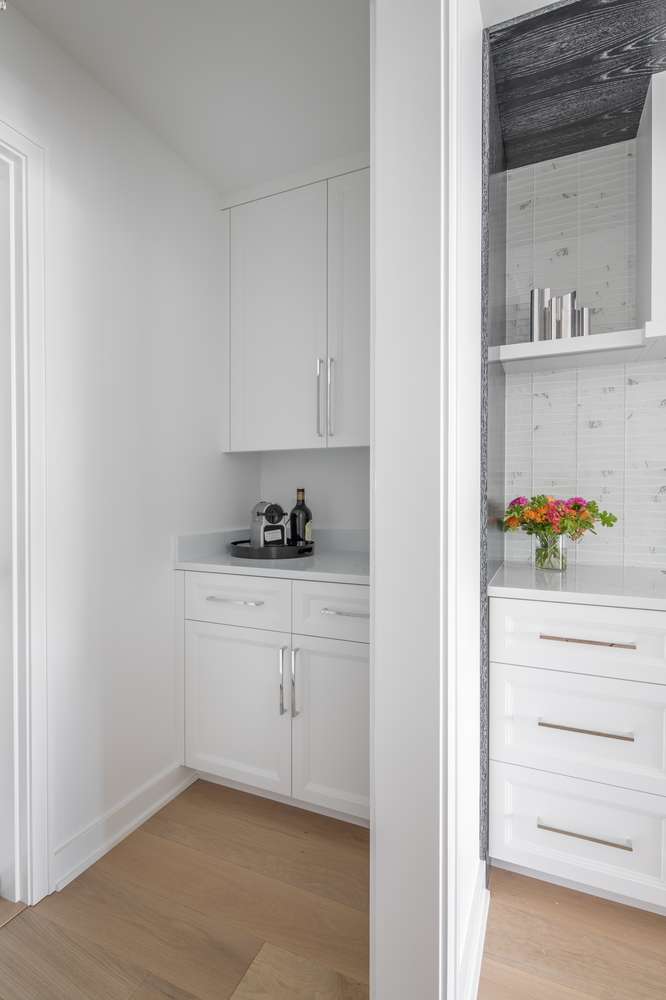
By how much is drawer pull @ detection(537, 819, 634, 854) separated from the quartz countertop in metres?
0.86

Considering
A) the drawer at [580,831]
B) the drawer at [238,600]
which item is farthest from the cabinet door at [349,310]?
the drawer at [580,831]

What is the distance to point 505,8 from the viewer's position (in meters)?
1.41

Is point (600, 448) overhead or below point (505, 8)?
below

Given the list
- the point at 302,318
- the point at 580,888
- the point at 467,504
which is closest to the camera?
the point at 467,504

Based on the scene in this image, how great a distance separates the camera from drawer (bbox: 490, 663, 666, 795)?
140 centimetres

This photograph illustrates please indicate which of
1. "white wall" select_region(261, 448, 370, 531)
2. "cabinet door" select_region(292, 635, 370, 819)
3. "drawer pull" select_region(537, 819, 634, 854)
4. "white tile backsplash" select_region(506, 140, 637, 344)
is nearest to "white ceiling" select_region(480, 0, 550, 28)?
"white tile backsplash" select_region(506, 140, 637, 344)

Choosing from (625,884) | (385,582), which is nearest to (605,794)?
(625,884)

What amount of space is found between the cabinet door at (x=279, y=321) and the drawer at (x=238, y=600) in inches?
24.7

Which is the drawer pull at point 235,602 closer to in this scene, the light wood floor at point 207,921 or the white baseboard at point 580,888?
the light wood floor at point 207,921

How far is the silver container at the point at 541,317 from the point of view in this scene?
1.79m

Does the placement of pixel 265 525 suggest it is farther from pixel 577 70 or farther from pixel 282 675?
pixel 577 70

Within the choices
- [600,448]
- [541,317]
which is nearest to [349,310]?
[541,317]

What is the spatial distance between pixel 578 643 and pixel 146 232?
1.99 meters

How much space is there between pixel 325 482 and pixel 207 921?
1.67 m
